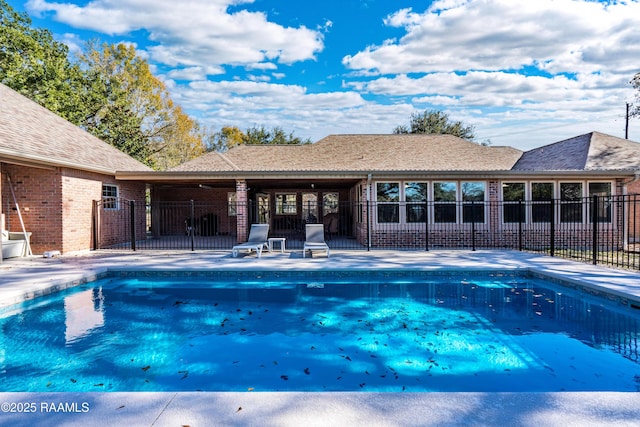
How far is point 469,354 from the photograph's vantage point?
481 centimetres

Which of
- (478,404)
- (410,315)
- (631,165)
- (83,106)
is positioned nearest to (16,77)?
(83,106)

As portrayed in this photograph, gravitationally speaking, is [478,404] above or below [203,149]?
below

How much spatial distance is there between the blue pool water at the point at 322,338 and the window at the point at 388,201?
16.1ft

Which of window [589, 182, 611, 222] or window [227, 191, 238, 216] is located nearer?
window [589, 182, 611, 222]

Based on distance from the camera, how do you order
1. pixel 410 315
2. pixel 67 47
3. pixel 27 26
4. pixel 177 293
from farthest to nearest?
1. pixel 67 47
2. pixel 27 26
3. pixel 177 293
4. pixel 410 315

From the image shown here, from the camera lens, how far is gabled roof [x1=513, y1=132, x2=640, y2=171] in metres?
14.2

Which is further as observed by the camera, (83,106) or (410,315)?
(83,106)

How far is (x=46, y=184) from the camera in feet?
37.2

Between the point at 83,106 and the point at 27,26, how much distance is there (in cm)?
543

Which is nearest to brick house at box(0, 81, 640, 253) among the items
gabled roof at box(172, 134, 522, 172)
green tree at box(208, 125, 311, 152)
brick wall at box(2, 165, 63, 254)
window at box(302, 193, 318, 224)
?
brick wall at box(2, 165, 63, 254)

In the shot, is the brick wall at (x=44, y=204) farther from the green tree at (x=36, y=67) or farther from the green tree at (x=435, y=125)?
the green tree at (x=435, y=125)

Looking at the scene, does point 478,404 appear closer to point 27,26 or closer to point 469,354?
point 469,354

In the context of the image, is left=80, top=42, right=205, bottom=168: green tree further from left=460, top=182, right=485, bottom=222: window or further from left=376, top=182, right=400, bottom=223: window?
left=460, top=182, right=485, bottom=222: window

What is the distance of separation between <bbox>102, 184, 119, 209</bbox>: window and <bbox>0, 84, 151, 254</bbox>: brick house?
259 mm
